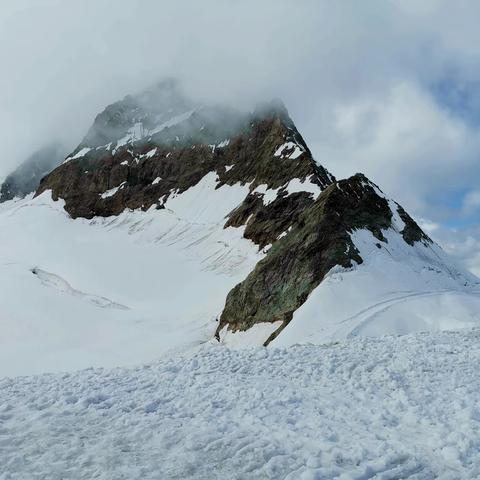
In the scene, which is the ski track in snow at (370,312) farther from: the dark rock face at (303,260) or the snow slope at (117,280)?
the snow slope at (117,280)

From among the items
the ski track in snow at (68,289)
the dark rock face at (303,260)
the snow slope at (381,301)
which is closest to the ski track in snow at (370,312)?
the snow slope at (381,301)

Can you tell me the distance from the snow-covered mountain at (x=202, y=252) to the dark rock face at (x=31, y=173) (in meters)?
63.2

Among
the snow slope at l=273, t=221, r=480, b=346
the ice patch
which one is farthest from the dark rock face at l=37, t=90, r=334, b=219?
the snow slope at l=273, t=221, r=480, b=346

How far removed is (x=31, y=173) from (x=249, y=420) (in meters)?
194

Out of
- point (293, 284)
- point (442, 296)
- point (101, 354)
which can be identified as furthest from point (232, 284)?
point (442, 296)

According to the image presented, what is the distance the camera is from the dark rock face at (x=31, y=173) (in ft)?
594

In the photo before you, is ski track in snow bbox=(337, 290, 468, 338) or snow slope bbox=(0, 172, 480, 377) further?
snow slope bbox=(0, 172, 480, 377)

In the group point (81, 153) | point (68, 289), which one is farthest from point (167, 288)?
point (81, 153)

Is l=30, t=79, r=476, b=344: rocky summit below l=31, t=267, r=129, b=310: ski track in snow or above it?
above

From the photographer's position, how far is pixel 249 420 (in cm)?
1070

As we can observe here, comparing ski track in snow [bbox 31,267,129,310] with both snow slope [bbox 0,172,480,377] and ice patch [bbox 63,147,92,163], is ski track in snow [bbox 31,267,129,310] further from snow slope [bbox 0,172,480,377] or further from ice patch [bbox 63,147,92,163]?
ice patch [bbox 63,147,92,163]

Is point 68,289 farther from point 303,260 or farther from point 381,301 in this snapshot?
point 381,301

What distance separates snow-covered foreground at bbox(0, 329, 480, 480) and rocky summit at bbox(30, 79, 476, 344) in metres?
17.4

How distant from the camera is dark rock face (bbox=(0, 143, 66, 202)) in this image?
181125 millimetres
